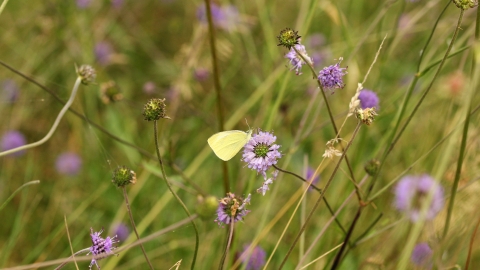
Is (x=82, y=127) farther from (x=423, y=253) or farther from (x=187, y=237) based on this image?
(x=423, y=253)

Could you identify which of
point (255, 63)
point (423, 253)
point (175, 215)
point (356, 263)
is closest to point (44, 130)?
point (175, 215)

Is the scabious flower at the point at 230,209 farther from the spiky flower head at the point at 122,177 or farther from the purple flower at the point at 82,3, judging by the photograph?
the purple flower at the point at 82,3

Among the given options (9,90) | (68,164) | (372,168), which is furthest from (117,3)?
(372,168)

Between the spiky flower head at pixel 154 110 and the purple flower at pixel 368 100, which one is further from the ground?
the purple flower at pixel 368 100

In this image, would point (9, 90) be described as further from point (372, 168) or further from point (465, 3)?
point (465, 3)

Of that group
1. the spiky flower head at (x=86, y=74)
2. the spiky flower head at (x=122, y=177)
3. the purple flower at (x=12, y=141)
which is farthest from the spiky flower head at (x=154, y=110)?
the purple flower at (x=12, y=141)
